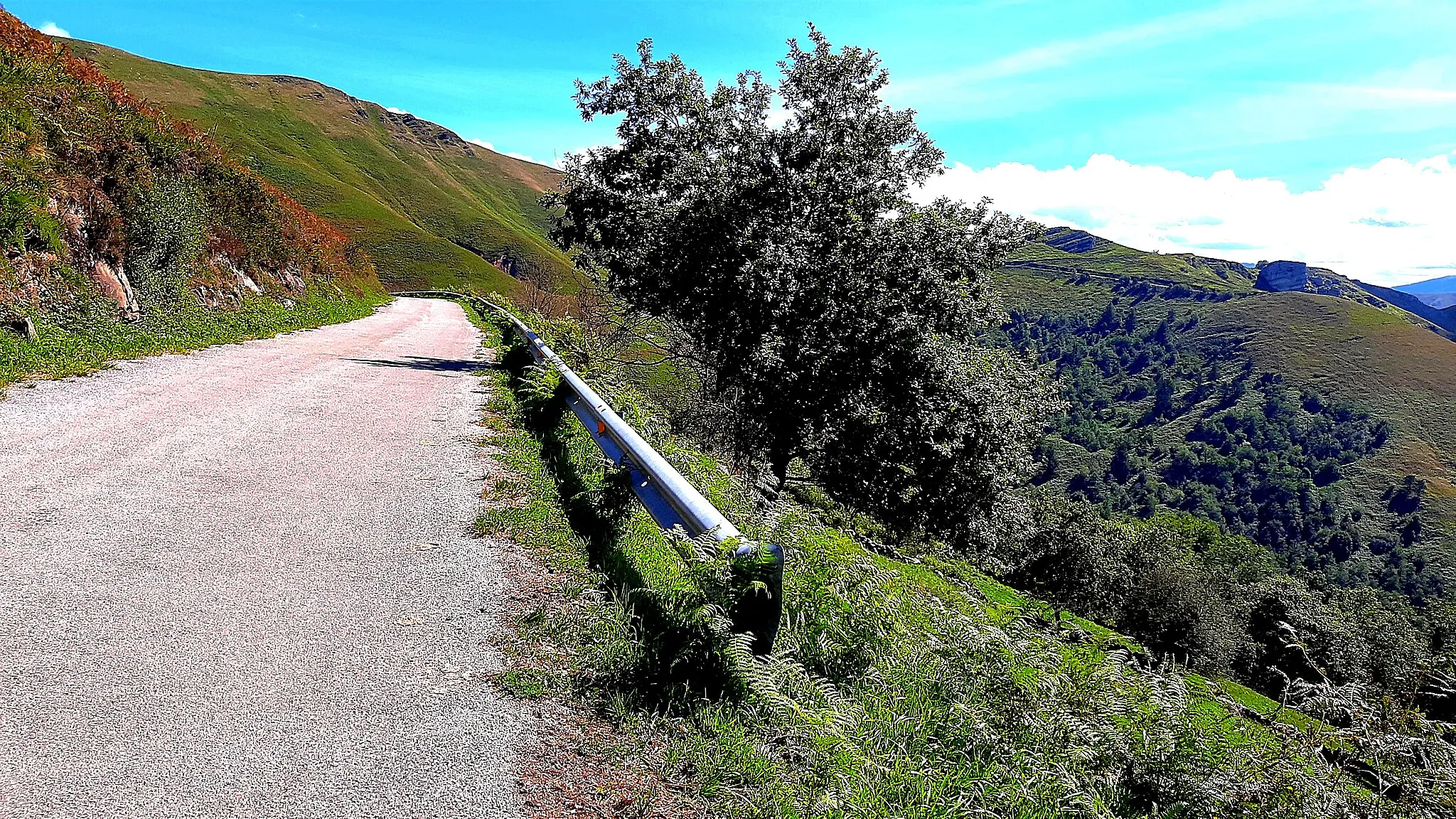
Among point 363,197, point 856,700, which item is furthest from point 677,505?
point 363,197

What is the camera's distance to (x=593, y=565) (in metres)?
4.91

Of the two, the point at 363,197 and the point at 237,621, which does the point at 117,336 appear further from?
the point at 363,197

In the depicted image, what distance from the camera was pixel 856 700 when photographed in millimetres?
3771

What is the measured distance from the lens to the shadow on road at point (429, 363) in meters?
13.6

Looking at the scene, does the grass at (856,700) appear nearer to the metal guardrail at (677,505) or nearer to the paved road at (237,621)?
the metal guardrail at (677,505)

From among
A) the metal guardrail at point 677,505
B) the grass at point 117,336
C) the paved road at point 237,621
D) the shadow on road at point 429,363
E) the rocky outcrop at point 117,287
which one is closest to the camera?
the paved road at point 237,621

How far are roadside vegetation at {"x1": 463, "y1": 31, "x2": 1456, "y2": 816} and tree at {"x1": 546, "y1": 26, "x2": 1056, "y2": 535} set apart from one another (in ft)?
0.22

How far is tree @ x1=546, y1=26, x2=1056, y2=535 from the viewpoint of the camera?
51.2 ft

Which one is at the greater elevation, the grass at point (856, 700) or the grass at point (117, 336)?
the grass at point (117, 336)

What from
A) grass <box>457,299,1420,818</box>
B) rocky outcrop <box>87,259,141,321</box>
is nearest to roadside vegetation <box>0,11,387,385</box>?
rocky outcrop <box>87,259,141,321</box>

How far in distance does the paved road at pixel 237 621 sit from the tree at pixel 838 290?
371 inches

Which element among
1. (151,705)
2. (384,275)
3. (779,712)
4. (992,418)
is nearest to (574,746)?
(779,712)

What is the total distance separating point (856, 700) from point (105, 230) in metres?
15.9

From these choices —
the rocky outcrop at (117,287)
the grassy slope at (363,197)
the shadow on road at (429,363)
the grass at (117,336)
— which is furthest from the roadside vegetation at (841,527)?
the grassy slope at (363,197)
